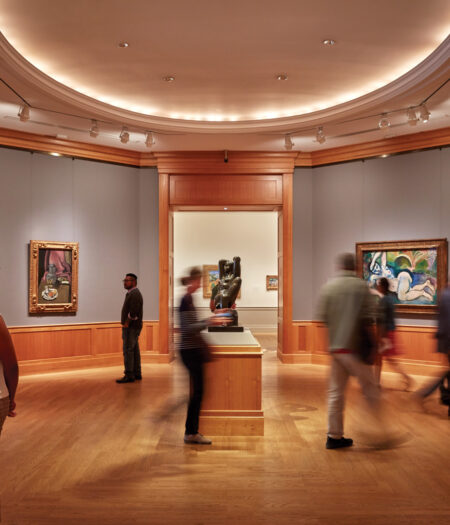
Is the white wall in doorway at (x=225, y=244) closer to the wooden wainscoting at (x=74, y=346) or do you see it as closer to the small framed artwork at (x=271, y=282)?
the small framed artwork at (x=271, y=282)

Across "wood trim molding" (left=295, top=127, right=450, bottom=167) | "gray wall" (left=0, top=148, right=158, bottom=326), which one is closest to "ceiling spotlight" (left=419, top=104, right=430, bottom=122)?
"wood trim molding" (left=295, top=127, right=450, bottom=167)

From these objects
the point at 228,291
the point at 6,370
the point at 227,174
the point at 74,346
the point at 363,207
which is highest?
the point at 227,174

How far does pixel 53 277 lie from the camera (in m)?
9.48

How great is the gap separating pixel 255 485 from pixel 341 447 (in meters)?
1.25

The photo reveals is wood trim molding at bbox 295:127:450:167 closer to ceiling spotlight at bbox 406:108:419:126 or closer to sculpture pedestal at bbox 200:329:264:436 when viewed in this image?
ceiling spotlight at bbox 406:108:419:126

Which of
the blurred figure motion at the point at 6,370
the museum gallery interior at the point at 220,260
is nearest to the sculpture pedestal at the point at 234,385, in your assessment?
the museum gallery interior at the point at 220,260

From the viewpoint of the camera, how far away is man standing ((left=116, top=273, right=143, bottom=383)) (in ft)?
27.5

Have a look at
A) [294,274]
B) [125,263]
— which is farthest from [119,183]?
[294,274]

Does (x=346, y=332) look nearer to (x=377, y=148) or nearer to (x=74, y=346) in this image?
(x=377, y=148)

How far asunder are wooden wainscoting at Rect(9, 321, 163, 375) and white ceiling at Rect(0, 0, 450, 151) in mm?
3490

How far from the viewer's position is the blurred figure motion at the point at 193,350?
4887 millimetres

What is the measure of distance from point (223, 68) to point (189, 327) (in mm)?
3907

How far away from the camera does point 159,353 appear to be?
10445 millimetres

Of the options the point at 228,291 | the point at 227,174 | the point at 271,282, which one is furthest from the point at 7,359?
the point at 271,282
